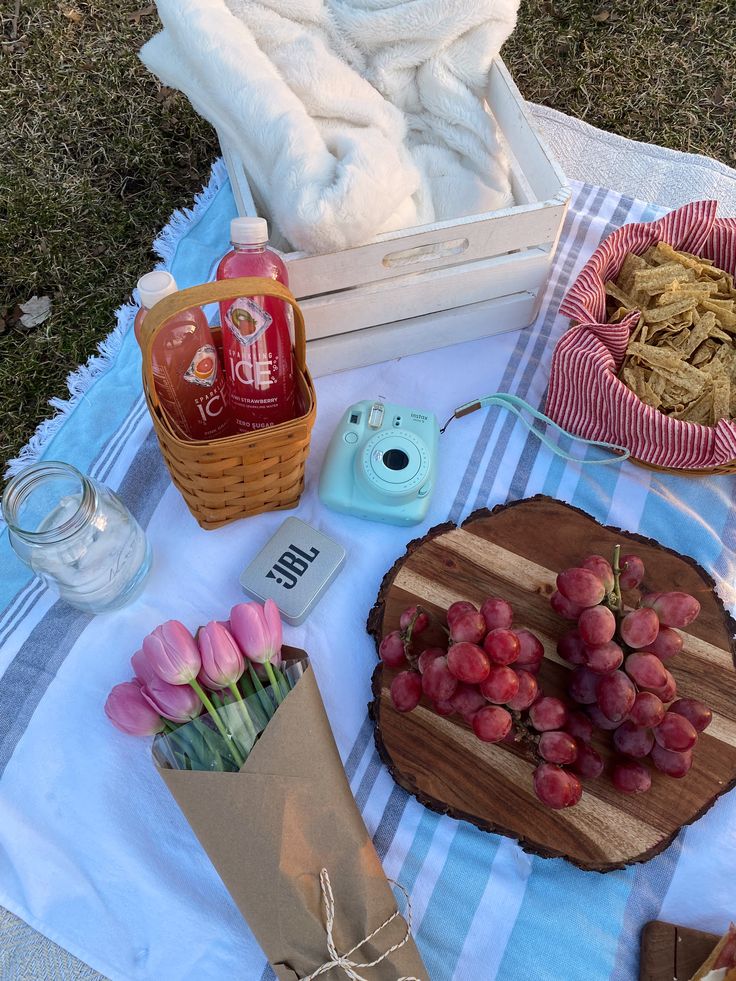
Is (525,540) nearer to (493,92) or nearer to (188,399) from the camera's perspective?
(188,399)

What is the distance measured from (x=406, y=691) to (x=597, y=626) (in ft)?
0.67

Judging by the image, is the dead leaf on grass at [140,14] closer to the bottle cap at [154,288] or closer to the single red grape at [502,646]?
the bottle cap at [154,288]

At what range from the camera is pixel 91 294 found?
1.25 m

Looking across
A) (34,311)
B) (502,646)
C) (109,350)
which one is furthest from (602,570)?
(34,311)

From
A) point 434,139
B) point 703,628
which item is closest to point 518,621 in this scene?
point 703,628

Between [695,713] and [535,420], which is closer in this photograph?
[695,713]

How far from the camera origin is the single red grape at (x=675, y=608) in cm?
70

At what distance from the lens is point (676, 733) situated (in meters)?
0.65

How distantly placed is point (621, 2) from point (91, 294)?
4.35 feet

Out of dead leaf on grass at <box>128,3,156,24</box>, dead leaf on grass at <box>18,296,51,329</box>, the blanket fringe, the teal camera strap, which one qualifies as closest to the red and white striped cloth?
the teal camera strap

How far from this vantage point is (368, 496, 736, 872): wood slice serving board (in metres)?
0.68

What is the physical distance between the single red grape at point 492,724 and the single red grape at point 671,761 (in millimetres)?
159

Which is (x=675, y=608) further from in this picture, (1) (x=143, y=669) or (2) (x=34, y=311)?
(2) (x=34, y=311)

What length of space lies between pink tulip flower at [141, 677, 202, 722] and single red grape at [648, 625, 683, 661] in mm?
465
